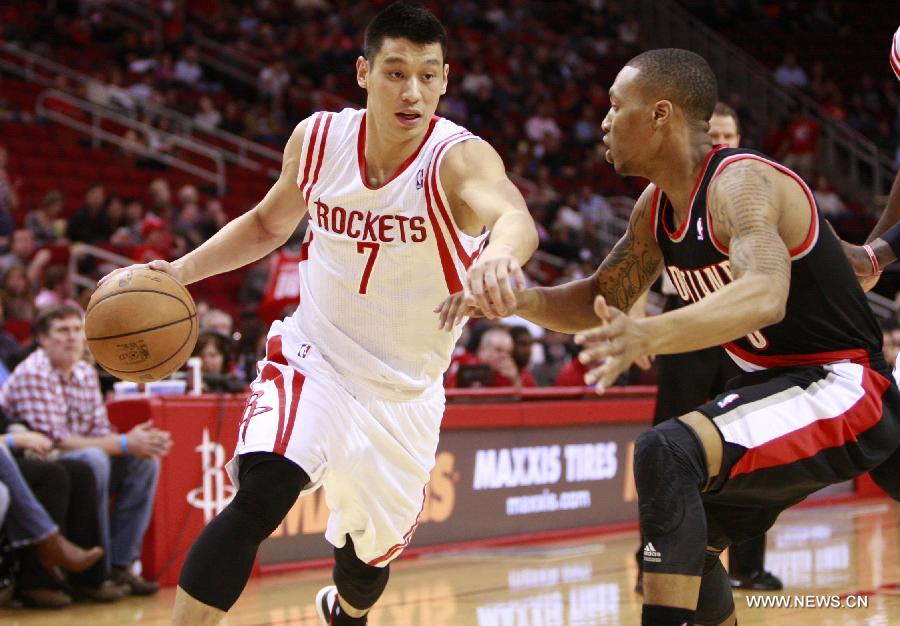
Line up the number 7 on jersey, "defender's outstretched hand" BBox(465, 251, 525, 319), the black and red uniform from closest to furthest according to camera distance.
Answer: "defender's outstretched hand" BBox(465, 251, 525, 319) < the black and red uniform < the number 7 on jersey

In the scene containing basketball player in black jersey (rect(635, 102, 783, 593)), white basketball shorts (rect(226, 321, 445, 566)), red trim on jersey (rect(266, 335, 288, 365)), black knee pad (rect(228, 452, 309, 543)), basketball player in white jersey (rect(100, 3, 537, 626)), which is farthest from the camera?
basketball player in black jersey (rect(635, 102, 783, 593))

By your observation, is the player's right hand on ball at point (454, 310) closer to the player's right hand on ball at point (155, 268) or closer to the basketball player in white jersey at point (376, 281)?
the basketball player in white jersey at point (376, 281)

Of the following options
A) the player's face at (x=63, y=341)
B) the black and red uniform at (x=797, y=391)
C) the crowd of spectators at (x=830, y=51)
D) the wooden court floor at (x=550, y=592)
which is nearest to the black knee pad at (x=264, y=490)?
the black and red uniform at (x=797, y=391)

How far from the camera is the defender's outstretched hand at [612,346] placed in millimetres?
2822

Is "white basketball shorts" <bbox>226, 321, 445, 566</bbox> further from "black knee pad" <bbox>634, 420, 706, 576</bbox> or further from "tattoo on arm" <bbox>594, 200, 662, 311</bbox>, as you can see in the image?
"black knee pad" <bbox>634, 420, 706, 576</bbox>

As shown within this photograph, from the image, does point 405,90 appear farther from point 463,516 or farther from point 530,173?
point 530,173

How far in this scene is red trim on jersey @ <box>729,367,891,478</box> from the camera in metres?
3.41

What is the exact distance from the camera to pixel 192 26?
18.2 m

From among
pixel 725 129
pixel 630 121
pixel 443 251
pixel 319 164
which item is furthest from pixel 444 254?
pixel 725 129

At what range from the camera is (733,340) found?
3418 millimetres

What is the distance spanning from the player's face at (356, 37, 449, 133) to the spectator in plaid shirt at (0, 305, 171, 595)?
129 inches

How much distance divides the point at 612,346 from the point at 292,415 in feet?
4.83

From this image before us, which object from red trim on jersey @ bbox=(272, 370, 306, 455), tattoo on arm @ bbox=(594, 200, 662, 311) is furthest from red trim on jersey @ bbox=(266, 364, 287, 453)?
tattoo on arm @ bbox=(594, 200, 662, 311)

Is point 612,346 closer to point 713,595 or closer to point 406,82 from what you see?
point 713,595
